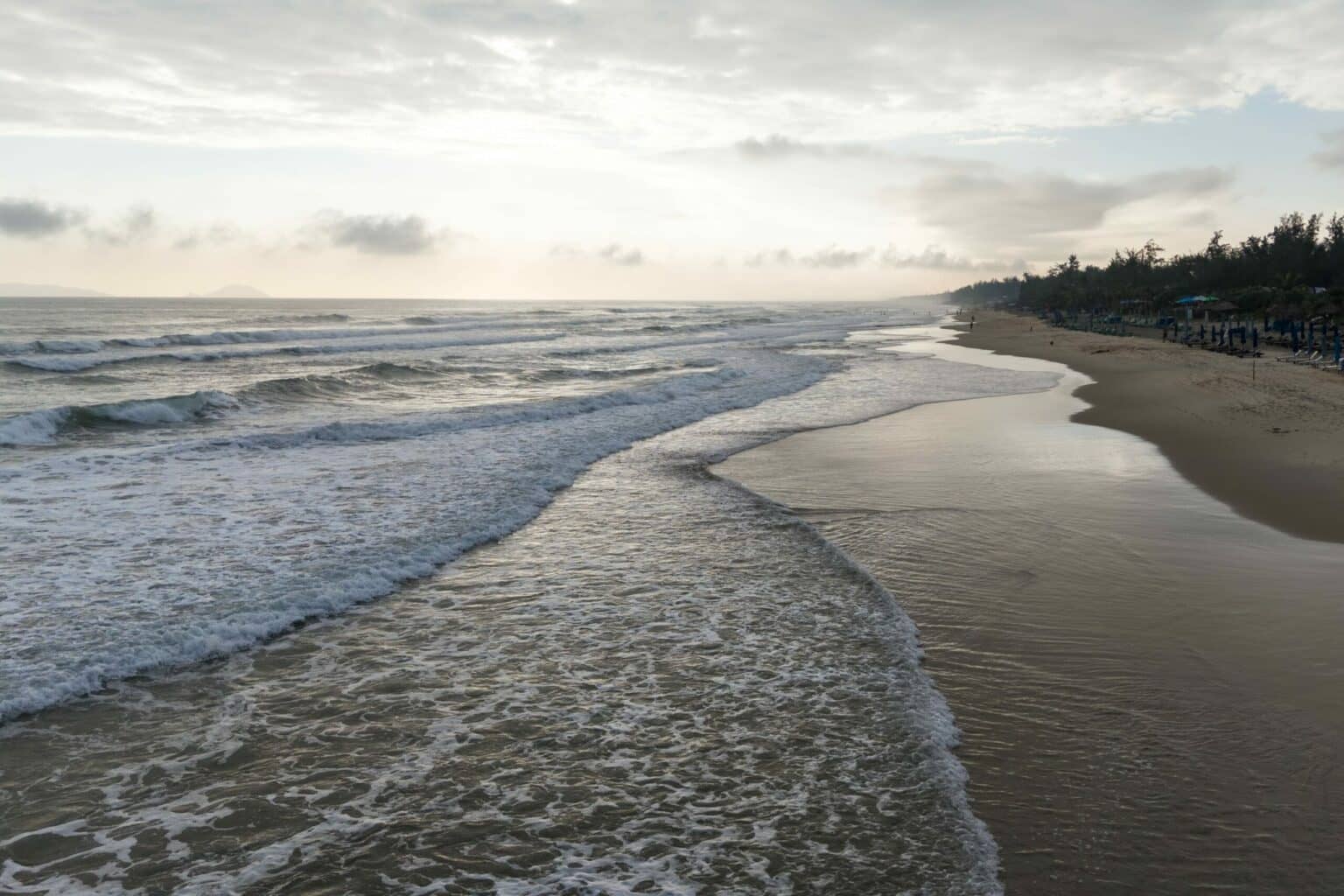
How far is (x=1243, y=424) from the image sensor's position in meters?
18.9

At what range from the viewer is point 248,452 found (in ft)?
55.3

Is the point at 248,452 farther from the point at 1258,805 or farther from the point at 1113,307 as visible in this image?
the point at 1113,307

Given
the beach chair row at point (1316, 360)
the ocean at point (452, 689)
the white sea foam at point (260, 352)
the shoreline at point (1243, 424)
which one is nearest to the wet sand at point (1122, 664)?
the ocean at point (452, 689)

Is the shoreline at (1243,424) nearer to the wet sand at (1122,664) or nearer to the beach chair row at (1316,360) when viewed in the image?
the beach chair row at (1316,360)

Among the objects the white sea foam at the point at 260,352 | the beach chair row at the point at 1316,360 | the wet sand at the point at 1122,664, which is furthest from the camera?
the white sea foam at the point at 260,352

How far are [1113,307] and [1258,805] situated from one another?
326ft

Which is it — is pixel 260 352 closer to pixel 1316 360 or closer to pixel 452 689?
pixel 452 689

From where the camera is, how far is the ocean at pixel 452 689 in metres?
4.46

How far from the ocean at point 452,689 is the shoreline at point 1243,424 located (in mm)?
7363

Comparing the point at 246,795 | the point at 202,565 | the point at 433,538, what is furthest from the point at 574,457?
the point at 246,795

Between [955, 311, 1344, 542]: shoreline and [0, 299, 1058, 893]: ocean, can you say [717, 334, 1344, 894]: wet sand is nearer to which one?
[0, 299, 1058, 893]: ocean

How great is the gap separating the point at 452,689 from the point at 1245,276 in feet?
285

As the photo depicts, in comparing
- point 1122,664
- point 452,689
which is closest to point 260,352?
point 452,689

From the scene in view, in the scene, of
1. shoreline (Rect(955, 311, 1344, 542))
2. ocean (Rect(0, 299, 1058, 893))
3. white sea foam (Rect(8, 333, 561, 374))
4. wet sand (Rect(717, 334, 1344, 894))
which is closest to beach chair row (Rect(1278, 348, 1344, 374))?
shoreline (Rect(955, 311, 1344, 542))
